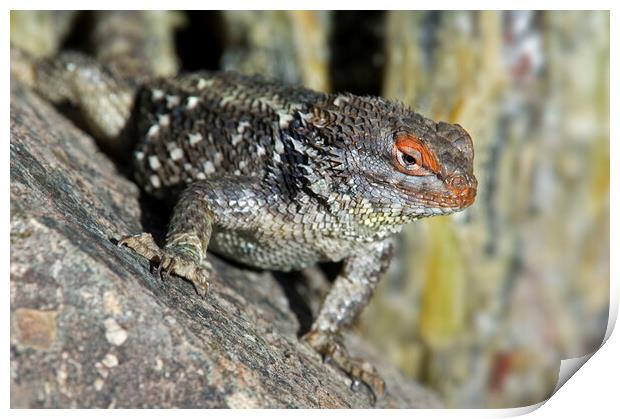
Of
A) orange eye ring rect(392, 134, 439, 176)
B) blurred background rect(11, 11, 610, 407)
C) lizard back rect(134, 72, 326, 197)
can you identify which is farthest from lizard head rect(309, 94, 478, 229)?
blurred background rect(11, 11, 610, 407)

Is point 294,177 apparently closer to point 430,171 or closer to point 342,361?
point 430,171

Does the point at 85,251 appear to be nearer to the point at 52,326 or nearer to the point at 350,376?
the point at 52,326

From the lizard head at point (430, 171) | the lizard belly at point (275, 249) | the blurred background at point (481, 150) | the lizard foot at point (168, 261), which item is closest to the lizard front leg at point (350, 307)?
the lizard belly at point (275, 249)

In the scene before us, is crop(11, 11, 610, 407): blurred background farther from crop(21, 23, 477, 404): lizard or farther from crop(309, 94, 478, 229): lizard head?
crop(309, 94, 478, 229): lizard head

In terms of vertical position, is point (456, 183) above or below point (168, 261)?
above

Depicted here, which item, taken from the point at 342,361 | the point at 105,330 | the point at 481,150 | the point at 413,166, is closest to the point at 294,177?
the point at 413,166

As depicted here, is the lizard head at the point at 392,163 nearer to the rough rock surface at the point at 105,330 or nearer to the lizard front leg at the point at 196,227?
the lizard front leg at the point at 196,227

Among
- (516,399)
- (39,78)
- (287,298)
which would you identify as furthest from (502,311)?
(39,78)
